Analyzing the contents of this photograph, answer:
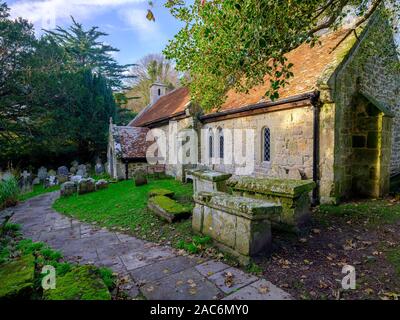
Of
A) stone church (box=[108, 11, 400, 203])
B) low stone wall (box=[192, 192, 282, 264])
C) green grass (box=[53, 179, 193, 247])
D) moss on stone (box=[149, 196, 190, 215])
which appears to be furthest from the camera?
stone church (box=[108, 11, 400, 203])

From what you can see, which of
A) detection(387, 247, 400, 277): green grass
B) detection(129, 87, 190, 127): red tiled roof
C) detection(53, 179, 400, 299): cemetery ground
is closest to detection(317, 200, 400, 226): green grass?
detection(53, 179, 400, 299): cemetery ground

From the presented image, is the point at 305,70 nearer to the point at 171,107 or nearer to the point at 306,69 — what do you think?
the point at 306,69

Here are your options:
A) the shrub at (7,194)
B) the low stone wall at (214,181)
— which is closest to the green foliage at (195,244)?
the low stone wall at (214,181)

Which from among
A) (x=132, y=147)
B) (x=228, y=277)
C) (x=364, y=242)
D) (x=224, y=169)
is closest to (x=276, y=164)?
(x=224, y=169)

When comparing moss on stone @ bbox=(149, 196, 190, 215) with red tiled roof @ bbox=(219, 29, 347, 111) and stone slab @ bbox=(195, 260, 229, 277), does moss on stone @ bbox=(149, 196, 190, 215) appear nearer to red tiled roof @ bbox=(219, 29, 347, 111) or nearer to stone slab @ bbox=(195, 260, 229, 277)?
stone slab @ bbox=(195, 260, 229, 277)

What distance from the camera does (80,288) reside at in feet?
9.04

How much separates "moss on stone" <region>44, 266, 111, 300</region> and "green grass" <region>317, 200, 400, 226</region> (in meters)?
5.59

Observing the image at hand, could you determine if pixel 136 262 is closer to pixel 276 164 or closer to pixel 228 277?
pixel 228 277

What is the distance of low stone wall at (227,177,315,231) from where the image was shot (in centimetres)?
501

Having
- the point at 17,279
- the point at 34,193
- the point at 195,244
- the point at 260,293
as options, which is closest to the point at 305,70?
the point at 195,244

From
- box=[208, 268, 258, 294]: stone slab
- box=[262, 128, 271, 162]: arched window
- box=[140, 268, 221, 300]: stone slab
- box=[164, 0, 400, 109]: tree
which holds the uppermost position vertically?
box=[164, 0, 400, 109]: tree

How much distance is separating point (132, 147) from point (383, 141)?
13.7 m

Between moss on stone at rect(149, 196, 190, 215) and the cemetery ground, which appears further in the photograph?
moss on stone at rect(149, 196, 190, 215)

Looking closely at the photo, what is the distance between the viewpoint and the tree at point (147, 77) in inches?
1184
